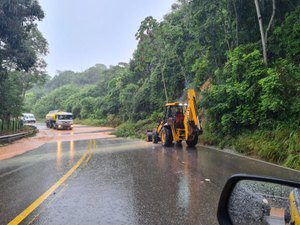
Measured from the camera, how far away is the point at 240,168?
9961 millimetres

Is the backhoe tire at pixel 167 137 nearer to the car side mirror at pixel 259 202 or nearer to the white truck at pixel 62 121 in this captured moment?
the car side mirror at pixel 259 202

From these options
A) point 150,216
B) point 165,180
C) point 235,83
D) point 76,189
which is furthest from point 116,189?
point 235,83

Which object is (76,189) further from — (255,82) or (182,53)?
(182,53)

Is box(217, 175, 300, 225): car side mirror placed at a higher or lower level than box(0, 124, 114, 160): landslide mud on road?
higher

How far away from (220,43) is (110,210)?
17.4 m

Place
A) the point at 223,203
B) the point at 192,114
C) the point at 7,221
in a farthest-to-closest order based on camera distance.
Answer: the point at 192,114 < the point at 7,221 < the point at 223,203

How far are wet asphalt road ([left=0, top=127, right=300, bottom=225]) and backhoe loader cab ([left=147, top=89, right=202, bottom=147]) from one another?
4.79m

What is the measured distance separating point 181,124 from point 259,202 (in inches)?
618

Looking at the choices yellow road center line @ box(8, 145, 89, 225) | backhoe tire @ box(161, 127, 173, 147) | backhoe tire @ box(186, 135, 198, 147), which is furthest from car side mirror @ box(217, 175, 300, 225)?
backhoe tire @ box(161, 127, 173, 147)

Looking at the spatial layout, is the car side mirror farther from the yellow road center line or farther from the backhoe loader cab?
the backhoe loader cab

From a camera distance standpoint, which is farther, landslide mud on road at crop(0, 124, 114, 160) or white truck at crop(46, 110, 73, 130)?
white truck at crop(46, 110, 73, 130)

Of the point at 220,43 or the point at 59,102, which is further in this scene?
the point at 59,102

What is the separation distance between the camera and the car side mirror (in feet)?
6.42

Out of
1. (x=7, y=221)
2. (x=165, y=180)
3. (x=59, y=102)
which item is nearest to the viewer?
(x=7, y=221)
